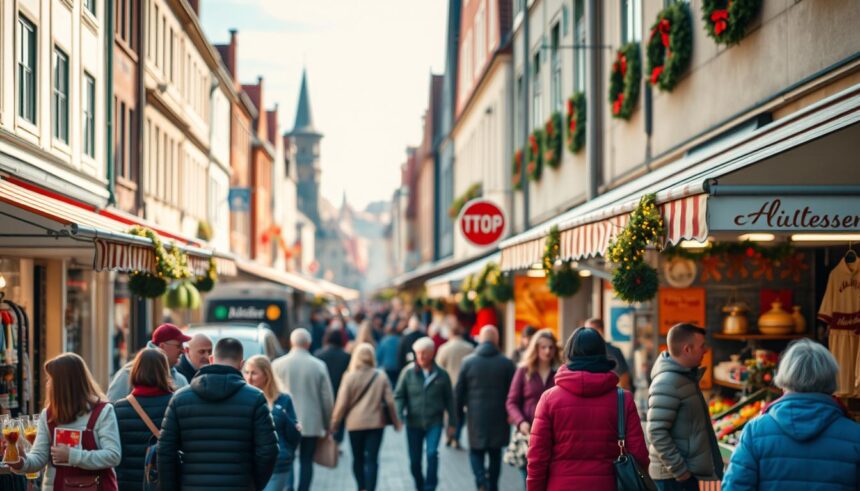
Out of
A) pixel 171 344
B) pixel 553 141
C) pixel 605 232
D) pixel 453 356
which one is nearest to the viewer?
pixel 171 344

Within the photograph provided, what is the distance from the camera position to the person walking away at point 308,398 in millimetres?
13195

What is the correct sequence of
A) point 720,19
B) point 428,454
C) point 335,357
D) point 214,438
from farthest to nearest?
point 335,357
point 428,454
point 720,19
point 214,438

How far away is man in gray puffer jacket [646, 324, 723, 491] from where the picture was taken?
8148mm

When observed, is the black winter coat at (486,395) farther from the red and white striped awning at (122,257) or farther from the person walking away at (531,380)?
the red and white striped awning at (122,257)

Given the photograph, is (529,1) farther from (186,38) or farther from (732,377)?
(732,377)

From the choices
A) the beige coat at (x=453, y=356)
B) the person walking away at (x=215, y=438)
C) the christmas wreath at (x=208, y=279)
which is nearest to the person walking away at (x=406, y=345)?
the beige coat at (x=453, y=356)

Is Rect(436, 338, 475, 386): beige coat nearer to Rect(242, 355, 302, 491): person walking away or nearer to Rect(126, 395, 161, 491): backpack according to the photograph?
Rect(242, 355, 302, 491): person walking away

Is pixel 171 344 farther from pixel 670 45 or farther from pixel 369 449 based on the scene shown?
pixel 670 45

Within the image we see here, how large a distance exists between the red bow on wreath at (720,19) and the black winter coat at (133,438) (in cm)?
685

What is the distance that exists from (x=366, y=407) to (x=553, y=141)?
11489 mm

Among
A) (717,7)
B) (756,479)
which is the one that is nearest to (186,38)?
(717,7)

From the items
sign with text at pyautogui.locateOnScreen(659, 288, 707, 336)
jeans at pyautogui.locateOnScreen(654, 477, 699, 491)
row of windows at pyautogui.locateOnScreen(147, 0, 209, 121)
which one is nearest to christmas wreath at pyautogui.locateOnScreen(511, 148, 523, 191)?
row of windows at pyautogui.locateOnScreen(147, 0, 209, 121)

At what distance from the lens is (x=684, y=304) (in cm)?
1383

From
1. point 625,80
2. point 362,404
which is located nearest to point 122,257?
point 362,404
